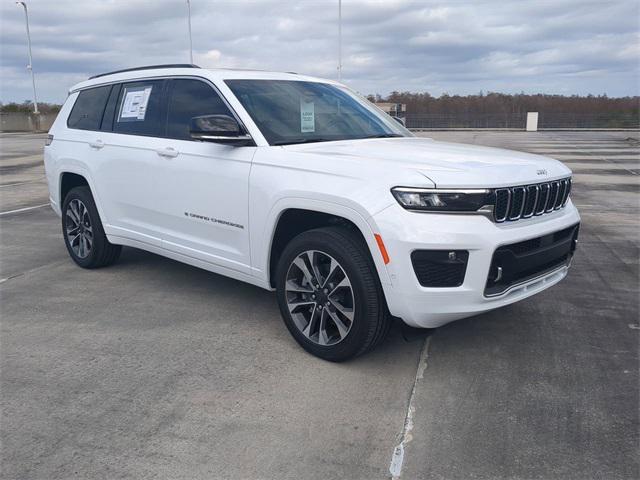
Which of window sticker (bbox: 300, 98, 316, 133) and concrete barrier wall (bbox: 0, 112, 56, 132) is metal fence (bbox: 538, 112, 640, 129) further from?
window sticker (bbox: 300, 98, 316, 133)

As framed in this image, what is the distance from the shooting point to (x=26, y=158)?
22.4 metres

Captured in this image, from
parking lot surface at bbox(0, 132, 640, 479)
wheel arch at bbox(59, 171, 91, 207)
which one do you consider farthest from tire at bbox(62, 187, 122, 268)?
parking lot surface at bbox(0, 132, 640, 479)

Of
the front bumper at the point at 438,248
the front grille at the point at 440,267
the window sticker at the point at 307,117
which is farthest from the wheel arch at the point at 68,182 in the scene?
the front grille at the point at 440,267

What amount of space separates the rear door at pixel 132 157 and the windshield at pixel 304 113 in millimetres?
929

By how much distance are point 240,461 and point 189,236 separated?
2.35m

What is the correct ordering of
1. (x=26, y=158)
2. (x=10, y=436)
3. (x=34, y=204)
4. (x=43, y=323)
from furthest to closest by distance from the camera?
(x=26, y=158), (x=34, y=204), (x=43, y=323), (x=10, y=436)

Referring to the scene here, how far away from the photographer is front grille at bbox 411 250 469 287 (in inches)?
134

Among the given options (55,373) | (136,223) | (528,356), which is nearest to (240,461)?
(55,373)

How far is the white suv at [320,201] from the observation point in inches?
136

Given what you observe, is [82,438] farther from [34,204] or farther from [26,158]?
[26,158]

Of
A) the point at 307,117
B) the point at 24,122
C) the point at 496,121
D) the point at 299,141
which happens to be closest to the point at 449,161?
the point at 299,141

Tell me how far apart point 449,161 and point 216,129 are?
5.20ft

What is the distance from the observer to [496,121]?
57156mm

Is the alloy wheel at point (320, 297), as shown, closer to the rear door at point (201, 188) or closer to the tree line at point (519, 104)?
the rear door at point (201, 188)
